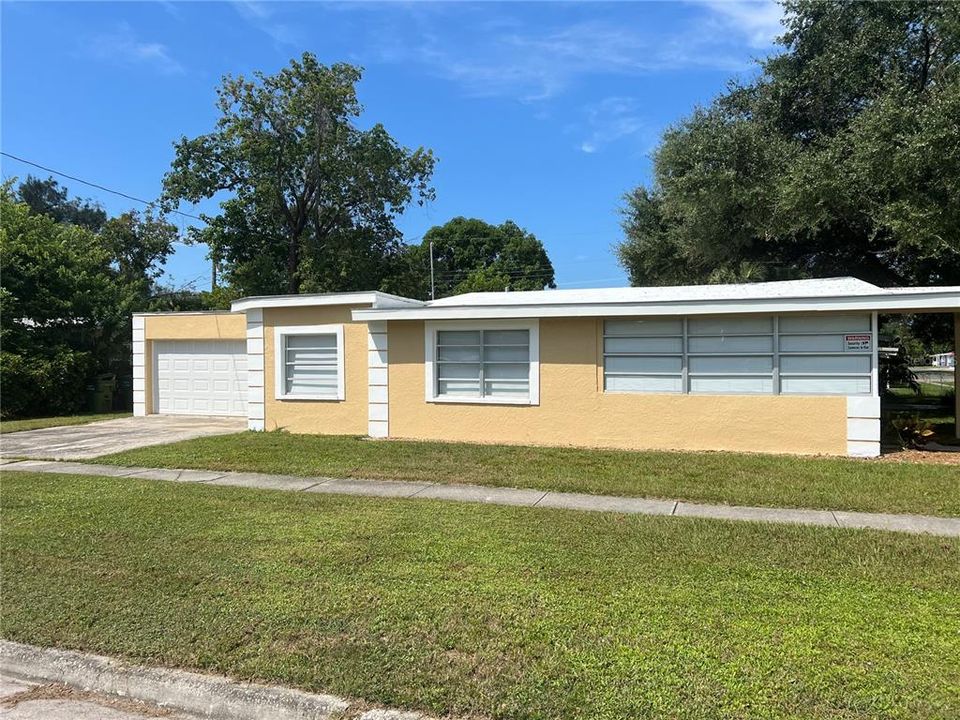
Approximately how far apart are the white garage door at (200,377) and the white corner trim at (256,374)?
3.07 metres

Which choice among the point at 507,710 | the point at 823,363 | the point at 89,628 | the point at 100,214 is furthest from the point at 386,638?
the point at 100,214

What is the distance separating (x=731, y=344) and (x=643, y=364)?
1401 millimetres

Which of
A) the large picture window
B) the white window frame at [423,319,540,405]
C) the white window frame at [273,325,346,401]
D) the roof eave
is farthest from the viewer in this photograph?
the white window frame at [273,325,346,401]

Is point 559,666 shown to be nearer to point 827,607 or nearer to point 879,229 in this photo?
point 827,607

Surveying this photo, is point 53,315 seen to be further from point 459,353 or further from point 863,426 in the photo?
point 863,426

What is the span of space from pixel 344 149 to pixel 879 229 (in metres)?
19.8


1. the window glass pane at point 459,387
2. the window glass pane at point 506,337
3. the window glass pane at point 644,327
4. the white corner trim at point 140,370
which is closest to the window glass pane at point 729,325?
the window glass pane at point 644,327

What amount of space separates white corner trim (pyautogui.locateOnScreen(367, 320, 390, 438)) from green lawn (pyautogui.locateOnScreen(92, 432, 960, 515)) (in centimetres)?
77

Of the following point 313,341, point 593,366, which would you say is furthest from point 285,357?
point 593,366

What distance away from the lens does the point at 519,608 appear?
13.9 ft

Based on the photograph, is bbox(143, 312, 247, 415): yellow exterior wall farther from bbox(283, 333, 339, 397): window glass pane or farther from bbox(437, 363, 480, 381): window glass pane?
bbox(437, 363, 480, 381): window glass pane

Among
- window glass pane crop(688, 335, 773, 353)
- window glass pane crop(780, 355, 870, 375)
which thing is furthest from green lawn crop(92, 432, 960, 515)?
window glass pane crop(688, 335, 773, 353)

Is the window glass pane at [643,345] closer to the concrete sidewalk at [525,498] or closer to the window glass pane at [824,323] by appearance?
the window glass pane at [824,323]

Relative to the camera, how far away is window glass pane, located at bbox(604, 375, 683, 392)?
11031mm
